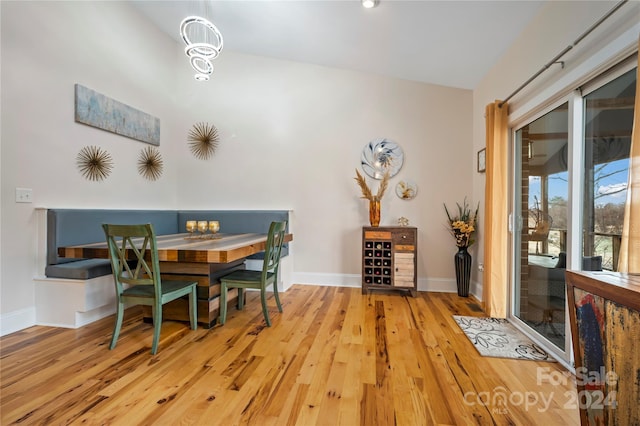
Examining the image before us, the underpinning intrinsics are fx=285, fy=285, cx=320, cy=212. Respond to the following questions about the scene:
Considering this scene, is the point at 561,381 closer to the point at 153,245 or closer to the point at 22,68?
the point at 153,245

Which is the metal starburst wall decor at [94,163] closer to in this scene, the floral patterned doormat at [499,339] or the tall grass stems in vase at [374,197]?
the tall grass stems in vase at [374,197]

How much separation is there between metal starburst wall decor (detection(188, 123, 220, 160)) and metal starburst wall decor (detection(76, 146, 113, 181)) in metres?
1.20

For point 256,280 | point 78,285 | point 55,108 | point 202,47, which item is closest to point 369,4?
point 202,47

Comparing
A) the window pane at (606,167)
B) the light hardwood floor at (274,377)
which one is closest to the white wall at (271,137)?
the light hardwood floor at (274,377)

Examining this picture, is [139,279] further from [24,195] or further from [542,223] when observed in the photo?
[542,223]

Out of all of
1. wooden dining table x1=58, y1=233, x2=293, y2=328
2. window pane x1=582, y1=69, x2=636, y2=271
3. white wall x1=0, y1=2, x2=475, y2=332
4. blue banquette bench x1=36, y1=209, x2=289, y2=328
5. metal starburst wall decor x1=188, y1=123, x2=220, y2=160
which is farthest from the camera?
metal starburst wall decor x1=188, y1=123, x2=220, y2=160

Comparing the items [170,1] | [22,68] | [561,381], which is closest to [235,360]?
[561,381]

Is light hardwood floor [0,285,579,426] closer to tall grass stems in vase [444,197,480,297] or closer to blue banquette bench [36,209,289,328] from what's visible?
blue banquette bench [36,209,289,328]

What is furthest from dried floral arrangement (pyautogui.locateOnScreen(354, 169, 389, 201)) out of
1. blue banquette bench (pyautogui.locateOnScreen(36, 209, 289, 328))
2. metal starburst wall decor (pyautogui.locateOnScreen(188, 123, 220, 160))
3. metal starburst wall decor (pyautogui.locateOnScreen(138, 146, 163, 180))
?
metal starburst wall decor (pyautogui.locateOnScreen(138, 146, 163, 180))

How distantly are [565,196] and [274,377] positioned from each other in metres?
2.29

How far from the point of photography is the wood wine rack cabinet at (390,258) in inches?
137

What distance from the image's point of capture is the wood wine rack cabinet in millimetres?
3471

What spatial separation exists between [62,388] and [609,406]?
250cm

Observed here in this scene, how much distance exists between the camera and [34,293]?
250 centimetres
